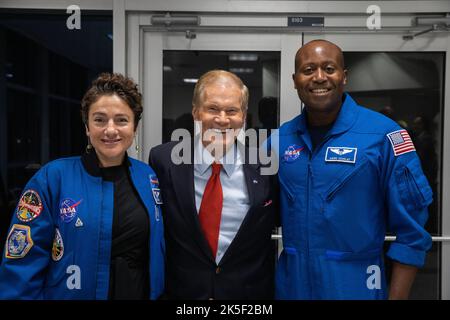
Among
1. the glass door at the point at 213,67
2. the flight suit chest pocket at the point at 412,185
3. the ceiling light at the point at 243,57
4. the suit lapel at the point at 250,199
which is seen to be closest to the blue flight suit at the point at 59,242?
the suit lapel at the point at 250,199

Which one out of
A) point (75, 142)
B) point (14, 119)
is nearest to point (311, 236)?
point (75, 142)

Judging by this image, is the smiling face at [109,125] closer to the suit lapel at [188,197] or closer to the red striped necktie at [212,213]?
the suit lapel at [188,197]

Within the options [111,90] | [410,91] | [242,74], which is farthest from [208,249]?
[410,91]

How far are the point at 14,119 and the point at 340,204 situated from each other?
199 cm

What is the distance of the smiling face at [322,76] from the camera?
4.84 ft

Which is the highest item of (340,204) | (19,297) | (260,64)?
(260,64)

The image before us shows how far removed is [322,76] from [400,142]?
0.36 metres

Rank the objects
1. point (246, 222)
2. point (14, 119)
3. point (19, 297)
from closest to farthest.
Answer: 1. point (19, 297)
2. point (246, 222)
3. point (14, 119)

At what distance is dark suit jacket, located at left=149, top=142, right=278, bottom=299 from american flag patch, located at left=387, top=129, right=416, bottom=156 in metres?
0.46

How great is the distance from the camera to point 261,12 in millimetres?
2305

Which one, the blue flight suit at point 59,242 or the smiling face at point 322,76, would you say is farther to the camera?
the smiling face at point 322,76

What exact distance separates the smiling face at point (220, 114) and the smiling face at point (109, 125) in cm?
27

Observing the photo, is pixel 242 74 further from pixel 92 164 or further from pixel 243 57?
pixel 92 164

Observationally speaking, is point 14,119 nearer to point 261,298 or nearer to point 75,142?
point 75,142
